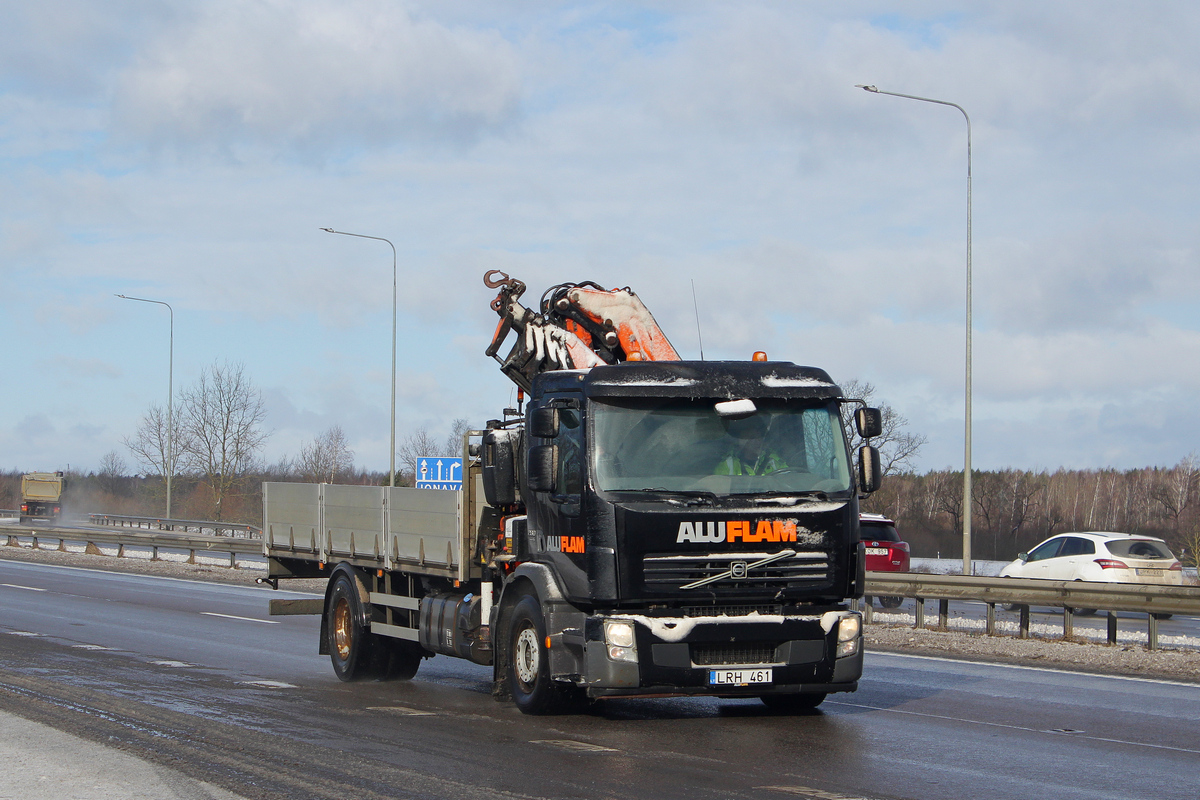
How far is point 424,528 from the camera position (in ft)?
38.7

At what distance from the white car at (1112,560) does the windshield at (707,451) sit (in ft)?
43.1

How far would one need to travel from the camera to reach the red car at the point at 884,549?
75.8ft

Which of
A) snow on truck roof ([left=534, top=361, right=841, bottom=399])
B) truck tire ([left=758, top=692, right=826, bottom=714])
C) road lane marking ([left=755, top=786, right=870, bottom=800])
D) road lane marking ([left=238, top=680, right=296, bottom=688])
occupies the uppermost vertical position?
snow on truck roof ([left=534, top=361, right=841, bottom=399])

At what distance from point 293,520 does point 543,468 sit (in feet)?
19.4

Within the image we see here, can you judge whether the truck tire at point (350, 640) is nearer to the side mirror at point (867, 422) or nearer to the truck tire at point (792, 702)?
the truck tire at point (792, 702)

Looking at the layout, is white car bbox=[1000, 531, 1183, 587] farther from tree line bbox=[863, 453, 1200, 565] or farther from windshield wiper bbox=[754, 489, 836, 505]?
tree line bbox=[863, 453, 1200, 565]

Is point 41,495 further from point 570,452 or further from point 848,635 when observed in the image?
point 848,635

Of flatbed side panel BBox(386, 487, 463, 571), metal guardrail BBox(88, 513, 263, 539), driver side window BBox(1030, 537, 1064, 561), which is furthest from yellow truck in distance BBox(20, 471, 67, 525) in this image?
flatbed side panel BBox(386, 487, 463, 571)

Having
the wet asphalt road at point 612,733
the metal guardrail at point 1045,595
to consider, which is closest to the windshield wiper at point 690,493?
the wet asphalt road at point 612,733

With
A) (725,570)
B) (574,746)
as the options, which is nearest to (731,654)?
(725,570)

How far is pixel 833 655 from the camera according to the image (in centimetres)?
962

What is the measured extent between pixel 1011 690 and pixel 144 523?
5899 centimetres

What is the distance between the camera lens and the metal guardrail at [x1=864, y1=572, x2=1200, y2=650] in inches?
613

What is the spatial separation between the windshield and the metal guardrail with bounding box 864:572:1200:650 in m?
7.72
